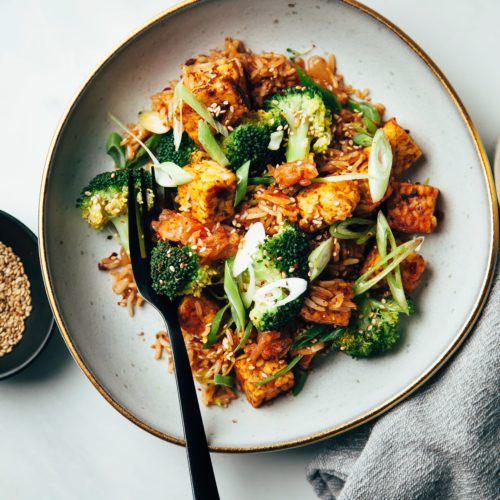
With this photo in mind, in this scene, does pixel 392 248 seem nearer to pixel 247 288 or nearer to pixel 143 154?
pixel 247 288

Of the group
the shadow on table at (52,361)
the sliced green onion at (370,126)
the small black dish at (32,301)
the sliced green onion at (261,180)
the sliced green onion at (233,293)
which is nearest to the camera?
the sliced green onion at (233,293)

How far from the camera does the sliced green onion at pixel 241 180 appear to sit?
2.49 metres

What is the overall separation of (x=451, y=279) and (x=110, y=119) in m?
1.93

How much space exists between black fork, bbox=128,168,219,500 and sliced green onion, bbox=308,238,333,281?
0.68 metres

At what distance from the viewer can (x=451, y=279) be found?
273 cm

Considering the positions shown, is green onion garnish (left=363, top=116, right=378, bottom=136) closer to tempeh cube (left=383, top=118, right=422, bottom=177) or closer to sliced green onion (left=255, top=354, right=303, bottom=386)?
tempeh cube (left=383, top=118, right=422, bottom=177)

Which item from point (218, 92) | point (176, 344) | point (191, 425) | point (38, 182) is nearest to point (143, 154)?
point (218, 92)

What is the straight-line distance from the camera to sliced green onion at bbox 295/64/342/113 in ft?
8.63

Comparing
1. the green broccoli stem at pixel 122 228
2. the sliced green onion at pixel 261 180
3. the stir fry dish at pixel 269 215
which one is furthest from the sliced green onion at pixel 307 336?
the green broccoli stem at pixel 122 228

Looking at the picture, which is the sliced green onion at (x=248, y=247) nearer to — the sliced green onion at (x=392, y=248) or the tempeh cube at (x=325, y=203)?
the tempeh cube at (x=325, y=203)

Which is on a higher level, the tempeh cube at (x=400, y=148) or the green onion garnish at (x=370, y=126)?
the green onion garnish at (x=370, y=126)

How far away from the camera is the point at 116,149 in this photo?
9.03ft

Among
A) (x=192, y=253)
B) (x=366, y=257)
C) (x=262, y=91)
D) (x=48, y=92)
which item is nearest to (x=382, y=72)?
(x=262, y=91)

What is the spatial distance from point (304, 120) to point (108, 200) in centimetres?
102
